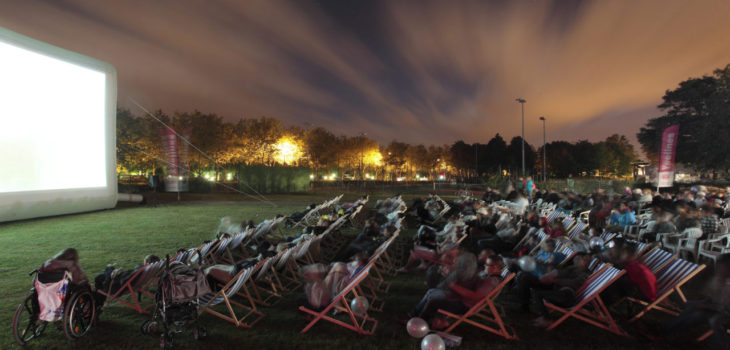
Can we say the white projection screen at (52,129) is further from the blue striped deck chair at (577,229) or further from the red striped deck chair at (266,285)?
the blue striped deck chair at (577,229)

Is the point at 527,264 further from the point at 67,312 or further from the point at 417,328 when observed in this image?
the point at 67,312

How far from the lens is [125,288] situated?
13.8 feet

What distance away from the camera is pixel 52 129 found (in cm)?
626

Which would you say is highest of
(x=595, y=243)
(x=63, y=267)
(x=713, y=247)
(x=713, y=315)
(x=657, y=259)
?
(x=63, y=267)

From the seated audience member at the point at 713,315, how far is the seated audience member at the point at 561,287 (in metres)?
0.90

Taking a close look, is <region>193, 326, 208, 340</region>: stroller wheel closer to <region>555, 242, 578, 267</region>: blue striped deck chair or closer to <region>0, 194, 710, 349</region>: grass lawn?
<region>0, 194, 710, 349</region>: grass lawn

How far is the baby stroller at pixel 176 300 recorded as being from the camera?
3.46 metres

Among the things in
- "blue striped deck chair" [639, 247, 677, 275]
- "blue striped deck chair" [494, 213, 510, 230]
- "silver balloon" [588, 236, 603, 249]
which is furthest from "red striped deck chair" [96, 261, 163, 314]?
"blue striped deck chair" [494, 213, 510, 230]

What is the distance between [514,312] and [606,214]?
8.20 metres

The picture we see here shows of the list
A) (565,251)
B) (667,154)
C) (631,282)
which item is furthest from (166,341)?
(667,154)

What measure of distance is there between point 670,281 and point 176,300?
546cm

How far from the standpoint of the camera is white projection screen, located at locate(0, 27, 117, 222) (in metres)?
5.46

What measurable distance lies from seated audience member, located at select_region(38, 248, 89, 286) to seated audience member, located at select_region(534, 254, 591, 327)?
507cm

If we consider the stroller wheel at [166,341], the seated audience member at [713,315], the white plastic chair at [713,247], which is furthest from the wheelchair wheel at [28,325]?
the white plastic chair at [713,247]
